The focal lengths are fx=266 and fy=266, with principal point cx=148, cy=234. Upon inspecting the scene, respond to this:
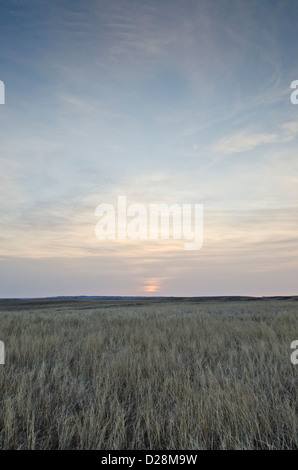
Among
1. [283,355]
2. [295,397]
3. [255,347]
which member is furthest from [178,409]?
[255,347]

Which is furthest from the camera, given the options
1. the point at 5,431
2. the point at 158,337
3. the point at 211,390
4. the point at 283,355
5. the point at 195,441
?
the point at 158,337

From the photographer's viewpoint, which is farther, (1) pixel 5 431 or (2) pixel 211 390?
(2) pixel 211 390

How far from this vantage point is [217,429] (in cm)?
281

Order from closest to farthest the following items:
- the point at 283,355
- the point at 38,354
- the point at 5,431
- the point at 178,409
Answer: the point at 5,431 → the point at 178,409 → the point at 283,355 → the point at 38,354

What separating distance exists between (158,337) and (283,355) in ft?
11.6

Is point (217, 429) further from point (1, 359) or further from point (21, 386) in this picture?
point (1, 359)

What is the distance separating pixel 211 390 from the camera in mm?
3602

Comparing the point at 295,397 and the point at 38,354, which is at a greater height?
the point at 38,354

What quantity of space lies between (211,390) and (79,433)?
5.86 feet
